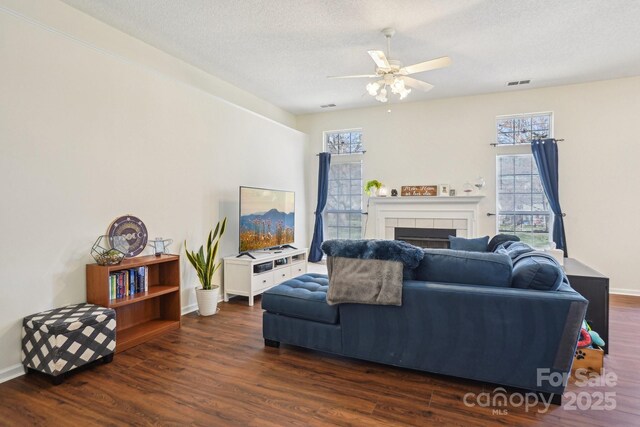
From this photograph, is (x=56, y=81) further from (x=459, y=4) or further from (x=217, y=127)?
(x=459, y=4)

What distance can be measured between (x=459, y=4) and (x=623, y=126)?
3.54 metres

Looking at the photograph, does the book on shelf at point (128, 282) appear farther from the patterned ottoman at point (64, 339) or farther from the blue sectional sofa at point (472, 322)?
the blue sectional sofa at point (472, 322)

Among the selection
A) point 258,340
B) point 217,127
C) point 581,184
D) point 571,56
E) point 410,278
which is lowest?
point 258,340

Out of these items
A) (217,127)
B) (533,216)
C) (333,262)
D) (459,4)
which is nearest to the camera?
(333,262)

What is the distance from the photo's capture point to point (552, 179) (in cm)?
505

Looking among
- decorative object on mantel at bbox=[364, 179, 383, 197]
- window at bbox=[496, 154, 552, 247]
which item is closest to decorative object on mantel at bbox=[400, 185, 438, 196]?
decorative object on mantel at bbox=[364, 179, 383, 197]

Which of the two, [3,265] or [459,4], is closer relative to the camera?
[3,265]

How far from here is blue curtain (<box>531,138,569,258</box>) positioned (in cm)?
502

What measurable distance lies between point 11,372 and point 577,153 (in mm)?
6803

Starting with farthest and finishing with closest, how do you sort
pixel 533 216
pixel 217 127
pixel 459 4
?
1. pixel 533 216
2. pixel 217 127
3. pixel 459 4

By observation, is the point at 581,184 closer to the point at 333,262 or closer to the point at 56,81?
the point at 333,262

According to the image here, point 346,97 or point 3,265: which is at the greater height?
A: point 346,97

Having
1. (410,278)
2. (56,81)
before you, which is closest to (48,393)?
(56,81)

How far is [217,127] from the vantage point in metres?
4.48
